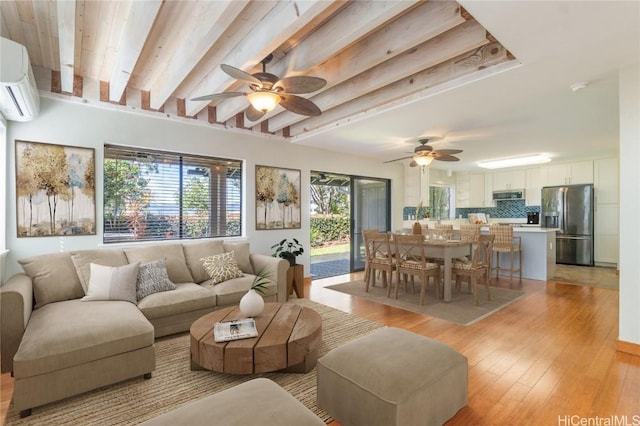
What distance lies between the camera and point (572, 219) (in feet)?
23.1

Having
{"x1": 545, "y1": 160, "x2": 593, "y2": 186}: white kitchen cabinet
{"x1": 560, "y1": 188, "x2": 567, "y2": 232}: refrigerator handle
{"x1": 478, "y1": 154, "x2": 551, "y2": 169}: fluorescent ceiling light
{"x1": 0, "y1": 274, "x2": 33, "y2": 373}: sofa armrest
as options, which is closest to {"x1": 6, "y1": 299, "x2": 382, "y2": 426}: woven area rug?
{"x1": 0, "y1": 274, "x2": 33, "y2": 373}: sofa armrest

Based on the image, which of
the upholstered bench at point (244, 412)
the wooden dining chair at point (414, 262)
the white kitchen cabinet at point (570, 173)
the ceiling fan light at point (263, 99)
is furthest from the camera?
the white kitchen cabinet at point (570, 173)

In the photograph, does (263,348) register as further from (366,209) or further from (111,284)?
(366,209)

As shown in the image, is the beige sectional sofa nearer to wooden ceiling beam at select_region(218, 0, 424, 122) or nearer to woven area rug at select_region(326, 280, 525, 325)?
woven area rug at select_region(326, 280, 525, 325)

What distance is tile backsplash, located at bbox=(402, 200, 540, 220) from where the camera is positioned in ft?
25.7

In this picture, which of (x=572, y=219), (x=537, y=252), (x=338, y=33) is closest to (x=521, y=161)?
(x=572, y=219)

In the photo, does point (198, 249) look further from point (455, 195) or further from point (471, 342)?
point (455, 195)

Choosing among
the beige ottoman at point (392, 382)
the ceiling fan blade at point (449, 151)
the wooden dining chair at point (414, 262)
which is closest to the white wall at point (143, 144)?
the wooden dining chair at point (414, 262)

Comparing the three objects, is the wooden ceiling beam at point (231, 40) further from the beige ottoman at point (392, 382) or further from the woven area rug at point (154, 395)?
the woven area rug at point (154, 395)

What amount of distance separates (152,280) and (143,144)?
6.16 feet

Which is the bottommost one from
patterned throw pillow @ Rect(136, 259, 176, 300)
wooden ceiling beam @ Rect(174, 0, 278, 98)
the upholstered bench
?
the upholstered bench

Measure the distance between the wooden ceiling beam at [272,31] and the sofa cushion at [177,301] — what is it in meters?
2.18

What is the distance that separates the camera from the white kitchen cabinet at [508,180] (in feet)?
26.7

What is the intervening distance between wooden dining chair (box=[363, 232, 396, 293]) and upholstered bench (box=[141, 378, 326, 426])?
3314mm
